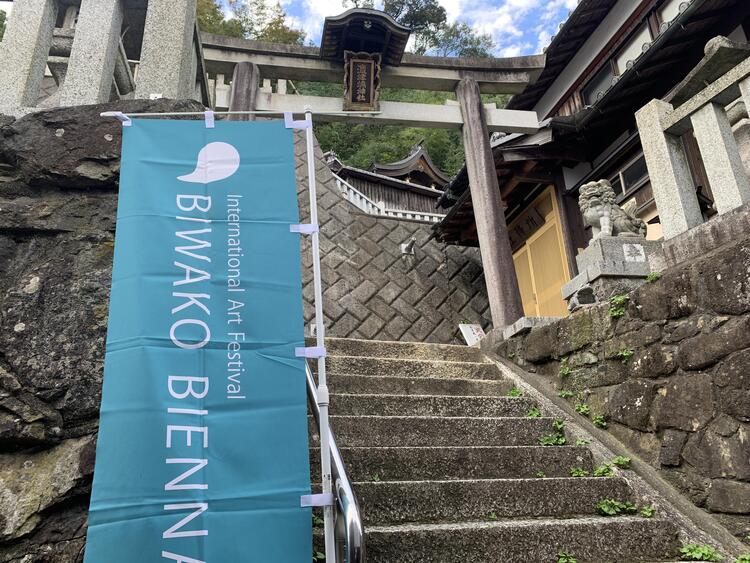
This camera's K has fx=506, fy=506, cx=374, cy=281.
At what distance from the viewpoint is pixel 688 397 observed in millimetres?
3025

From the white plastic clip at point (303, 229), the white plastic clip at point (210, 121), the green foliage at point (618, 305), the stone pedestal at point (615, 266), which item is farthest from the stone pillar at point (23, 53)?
the green foliage at point (618, 305)

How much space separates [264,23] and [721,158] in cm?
2453

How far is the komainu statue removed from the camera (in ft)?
13.9

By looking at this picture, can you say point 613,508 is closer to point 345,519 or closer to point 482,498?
point 482,498

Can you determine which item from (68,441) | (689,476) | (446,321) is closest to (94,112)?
(68,441)

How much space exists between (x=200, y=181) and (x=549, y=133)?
6.56 m

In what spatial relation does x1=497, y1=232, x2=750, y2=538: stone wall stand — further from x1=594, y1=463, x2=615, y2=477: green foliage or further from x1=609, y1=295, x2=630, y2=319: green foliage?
x1=594, y1=463, x2=615, y2=477: green foliage

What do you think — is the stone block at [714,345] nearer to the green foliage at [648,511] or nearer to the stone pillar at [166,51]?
the green foliage at [648,511]

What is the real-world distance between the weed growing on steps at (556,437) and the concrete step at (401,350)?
1.55 m

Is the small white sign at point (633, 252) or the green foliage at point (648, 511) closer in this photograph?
the green foliage at point (648, 511)

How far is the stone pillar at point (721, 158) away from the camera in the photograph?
9.87ft

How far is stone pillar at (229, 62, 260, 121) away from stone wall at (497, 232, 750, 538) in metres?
5.34

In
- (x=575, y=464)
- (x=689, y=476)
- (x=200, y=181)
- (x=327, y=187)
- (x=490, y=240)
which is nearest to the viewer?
(x=200, y=181)

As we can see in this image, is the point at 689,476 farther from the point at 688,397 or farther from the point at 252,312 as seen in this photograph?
the point at 252,312
